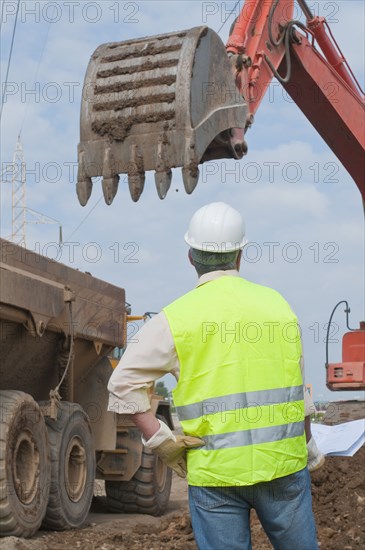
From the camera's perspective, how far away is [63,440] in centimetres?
873

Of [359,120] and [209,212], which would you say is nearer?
[209,212]

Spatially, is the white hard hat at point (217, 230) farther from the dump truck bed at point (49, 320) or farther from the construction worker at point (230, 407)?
the dump truck bed at point (49, 320)

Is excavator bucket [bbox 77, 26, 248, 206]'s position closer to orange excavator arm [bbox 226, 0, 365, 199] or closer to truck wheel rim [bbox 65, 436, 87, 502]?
orange excavator arm [bbox 226, 0, 365, 199]

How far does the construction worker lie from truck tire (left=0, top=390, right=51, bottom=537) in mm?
4310

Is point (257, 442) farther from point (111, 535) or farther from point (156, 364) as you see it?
point (111, 535)

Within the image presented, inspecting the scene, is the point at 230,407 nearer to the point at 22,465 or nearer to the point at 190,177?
the point at 190,177

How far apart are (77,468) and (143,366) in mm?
6236

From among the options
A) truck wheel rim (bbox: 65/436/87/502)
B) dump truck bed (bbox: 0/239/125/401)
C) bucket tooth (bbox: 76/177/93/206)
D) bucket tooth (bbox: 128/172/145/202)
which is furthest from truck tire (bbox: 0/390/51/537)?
bucket tooth (bbox: 128/172/145/202)

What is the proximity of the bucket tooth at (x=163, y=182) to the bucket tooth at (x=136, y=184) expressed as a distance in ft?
0.56

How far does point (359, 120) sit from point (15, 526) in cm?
571

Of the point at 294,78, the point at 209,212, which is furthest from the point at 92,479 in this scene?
the point at 209,212

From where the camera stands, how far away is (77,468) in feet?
30.5

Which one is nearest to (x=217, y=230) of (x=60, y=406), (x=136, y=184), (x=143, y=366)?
(x=143, y=366)

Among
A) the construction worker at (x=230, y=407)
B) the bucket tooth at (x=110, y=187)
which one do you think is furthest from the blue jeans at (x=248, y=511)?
the bucket tooth at (x=110, y=187)
